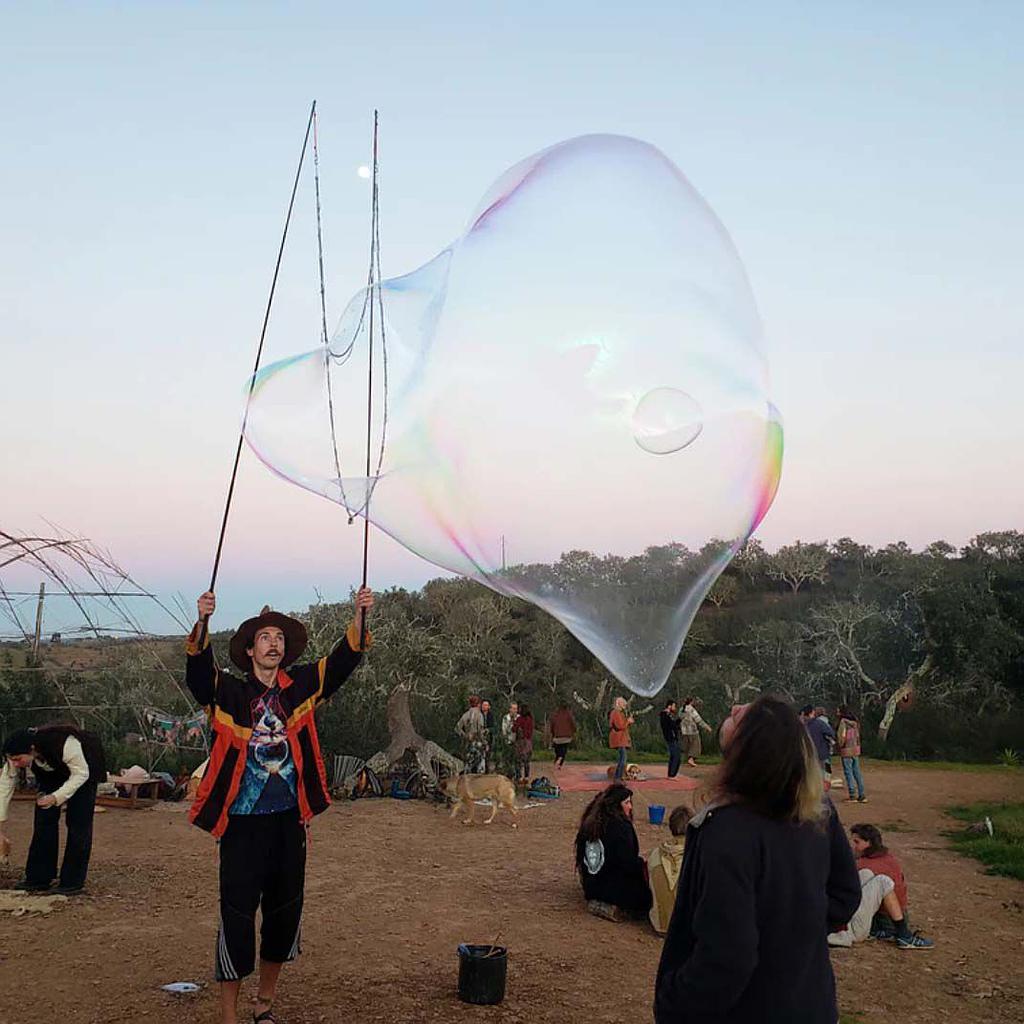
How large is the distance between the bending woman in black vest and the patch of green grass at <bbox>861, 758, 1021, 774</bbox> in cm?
1476

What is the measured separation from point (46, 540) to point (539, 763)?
9.61 meters

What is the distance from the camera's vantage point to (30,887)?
22.7ft

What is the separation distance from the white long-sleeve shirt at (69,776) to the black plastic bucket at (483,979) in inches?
132


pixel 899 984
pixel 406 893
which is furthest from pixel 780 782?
pixel 406 893

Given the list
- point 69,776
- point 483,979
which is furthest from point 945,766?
point 69,776

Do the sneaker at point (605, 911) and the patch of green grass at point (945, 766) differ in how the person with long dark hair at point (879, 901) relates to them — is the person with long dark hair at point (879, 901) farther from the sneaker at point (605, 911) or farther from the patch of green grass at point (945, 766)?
the patch of green grass at point (945, 766)

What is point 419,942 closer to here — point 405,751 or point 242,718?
point 242,718

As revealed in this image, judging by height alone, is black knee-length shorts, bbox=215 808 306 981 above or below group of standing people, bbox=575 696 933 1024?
below

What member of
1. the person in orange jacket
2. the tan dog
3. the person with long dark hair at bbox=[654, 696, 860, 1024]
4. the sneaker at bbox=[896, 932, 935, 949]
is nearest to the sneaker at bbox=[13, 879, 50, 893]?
the tan dog

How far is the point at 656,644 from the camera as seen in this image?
547 cm

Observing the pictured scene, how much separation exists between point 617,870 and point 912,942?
197 centimetres

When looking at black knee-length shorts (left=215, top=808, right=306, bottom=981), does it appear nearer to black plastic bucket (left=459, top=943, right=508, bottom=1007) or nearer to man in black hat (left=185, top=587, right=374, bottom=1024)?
man in black hat (left=185, top=587, right=374, bottom=1024)

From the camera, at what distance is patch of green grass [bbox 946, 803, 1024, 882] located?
909cm

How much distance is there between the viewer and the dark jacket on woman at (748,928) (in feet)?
7.11
